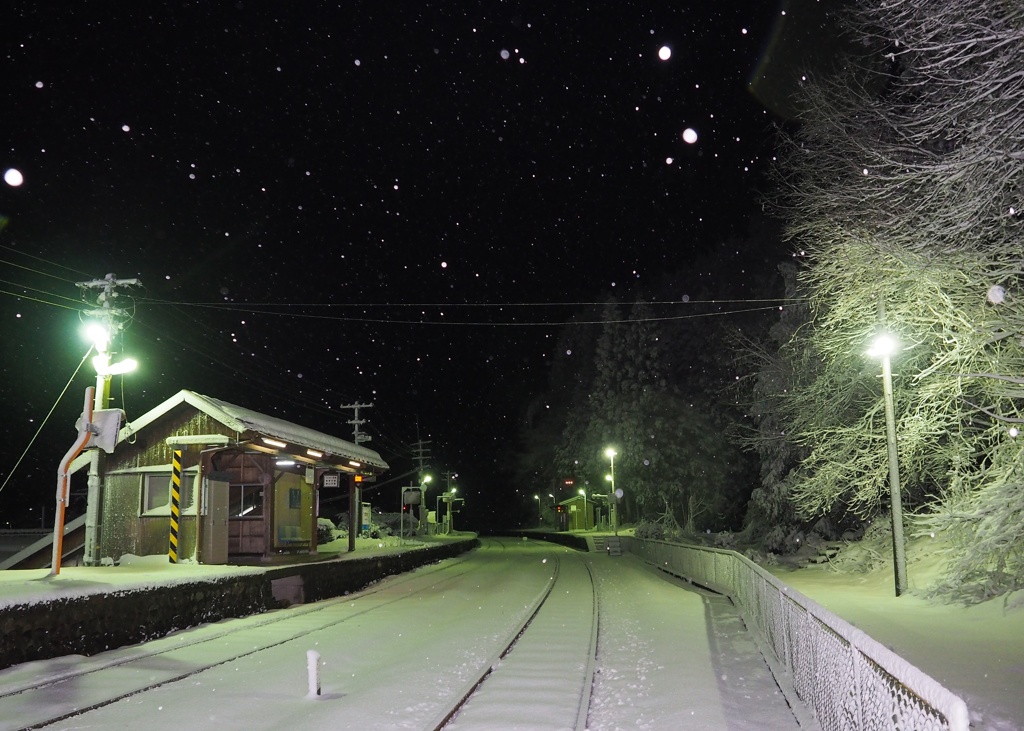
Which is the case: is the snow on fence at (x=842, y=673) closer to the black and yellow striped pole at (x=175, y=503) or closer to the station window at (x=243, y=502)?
the black and yellow striped pole at (x=175, y=503)

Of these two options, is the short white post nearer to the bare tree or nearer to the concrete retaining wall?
the concrete retaining wall

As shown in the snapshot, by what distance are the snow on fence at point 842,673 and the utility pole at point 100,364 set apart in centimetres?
1455

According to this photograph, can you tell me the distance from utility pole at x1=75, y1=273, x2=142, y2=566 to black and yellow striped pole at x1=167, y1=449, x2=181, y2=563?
1837mm

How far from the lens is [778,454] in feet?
104

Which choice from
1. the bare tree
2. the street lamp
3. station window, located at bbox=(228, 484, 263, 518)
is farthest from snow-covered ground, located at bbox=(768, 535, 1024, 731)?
station window, located at bbox=(228, 484, 263, 518)

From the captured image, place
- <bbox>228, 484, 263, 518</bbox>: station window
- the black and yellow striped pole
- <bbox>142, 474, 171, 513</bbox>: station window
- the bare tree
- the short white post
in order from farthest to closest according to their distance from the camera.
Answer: <bbox>228, 484, 263, 518</bbox>: station window
<bbox>142, 474, 171, 513</bbox>: station window
the black and yellow striped pole
the bare tree
the short white post

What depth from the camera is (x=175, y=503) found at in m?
20.2

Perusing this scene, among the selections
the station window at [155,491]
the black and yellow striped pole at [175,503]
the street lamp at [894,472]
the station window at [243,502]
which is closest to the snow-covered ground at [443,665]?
the street lamp at [894,472]

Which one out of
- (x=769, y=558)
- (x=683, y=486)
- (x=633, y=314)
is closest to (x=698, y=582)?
(x=769, y=558)

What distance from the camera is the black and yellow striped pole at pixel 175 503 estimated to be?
65.2ft

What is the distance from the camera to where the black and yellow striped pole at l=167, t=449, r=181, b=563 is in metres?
19.9

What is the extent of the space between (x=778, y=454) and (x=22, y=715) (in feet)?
93.8

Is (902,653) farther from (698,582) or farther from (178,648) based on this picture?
(698,582)

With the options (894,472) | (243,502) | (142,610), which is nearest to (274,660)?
(142,610)
